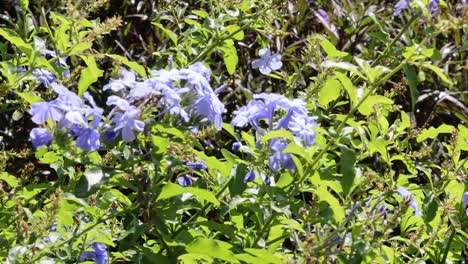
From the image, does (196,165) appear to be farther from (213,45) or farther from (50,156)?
(213,45)

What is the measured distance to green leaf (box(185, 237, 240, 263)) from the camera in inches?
72.1

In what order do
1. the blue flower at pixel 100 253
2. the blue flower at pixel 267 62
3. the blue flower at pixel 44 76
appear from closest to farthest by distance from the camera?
1. the blue flower at pixel 100 253
2. the blue flower at pixel 44 76
3. the blue flower at pixel 267 62

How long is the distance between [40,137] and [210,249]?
45 centimetres

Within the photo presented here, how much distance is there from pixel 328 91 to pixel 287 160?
262 mm

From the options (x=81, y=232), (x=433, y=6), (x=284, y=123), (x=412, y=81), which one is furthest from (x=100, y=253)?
(x=433, y=6)

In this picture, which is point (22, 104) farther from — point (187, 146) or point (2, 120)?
point (2, 120)

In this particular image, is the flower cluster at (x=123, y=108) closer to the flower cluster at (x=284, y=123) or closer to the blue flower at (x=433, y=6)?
the flower cluster at (x=284, y=123)

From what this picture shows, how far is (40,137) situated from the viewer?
1708 millimetres

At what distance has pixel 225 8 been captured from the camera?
2549mm

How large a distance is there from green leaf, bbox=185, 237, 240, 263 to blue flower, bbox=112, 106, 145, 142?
1.01ft

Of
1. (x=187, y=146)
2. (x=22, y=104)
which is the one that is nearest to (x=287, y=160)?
(x=187, y=146)

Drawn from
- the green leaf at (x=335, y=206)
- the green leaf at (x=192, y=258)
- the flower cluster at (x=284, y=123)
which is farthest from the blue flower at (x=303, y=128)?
the green leaf at (x=192, y=258)

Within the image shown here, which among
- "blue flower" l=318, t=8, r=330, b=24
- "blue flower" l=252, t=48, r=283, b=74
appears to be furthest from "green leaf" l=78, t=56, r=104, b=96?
"blue flower" l=318, t=8, r=330, b=24

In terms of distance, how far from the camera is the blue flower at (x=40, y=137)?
5.58ft
